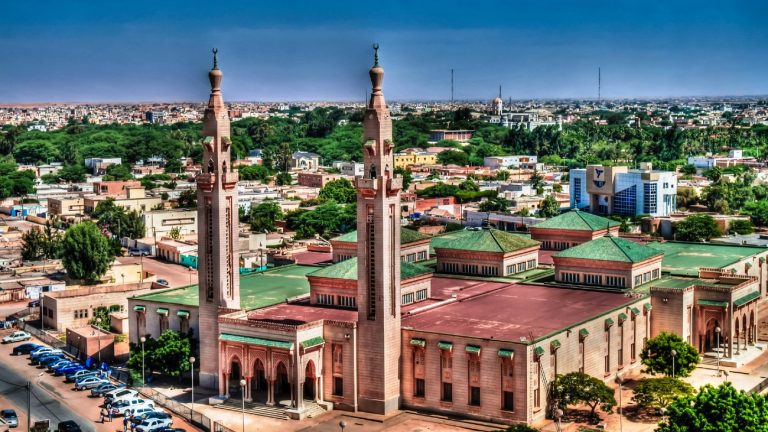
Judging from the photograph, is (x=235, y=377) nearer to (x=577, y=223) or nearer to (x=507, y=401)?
(x=507, y=401)

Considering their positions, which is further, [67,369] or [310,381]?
[67,369]

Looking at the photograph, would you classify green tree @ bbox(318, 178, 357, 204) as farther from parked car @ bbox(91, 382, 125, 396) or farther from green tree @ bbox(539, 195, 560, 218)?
parked car @ bbox(91, 382, 125, 396)

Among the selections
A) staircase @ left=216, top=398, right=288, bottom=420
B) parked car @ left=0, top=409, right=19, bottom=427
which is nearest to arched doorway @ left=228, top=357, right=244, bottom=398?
staircase @ left=216, top=398, right=288, bottom=420

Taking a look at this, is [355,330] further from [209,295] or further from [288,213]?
[288,213]

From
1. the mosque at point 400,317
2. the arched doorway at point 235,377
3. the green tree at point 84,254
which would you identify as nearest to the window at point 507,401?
the mosque at point 400,317

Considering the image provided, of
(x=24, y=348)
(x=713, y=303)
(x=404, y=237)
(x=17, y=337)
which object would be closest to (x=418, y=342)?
(x=713, y=303)
